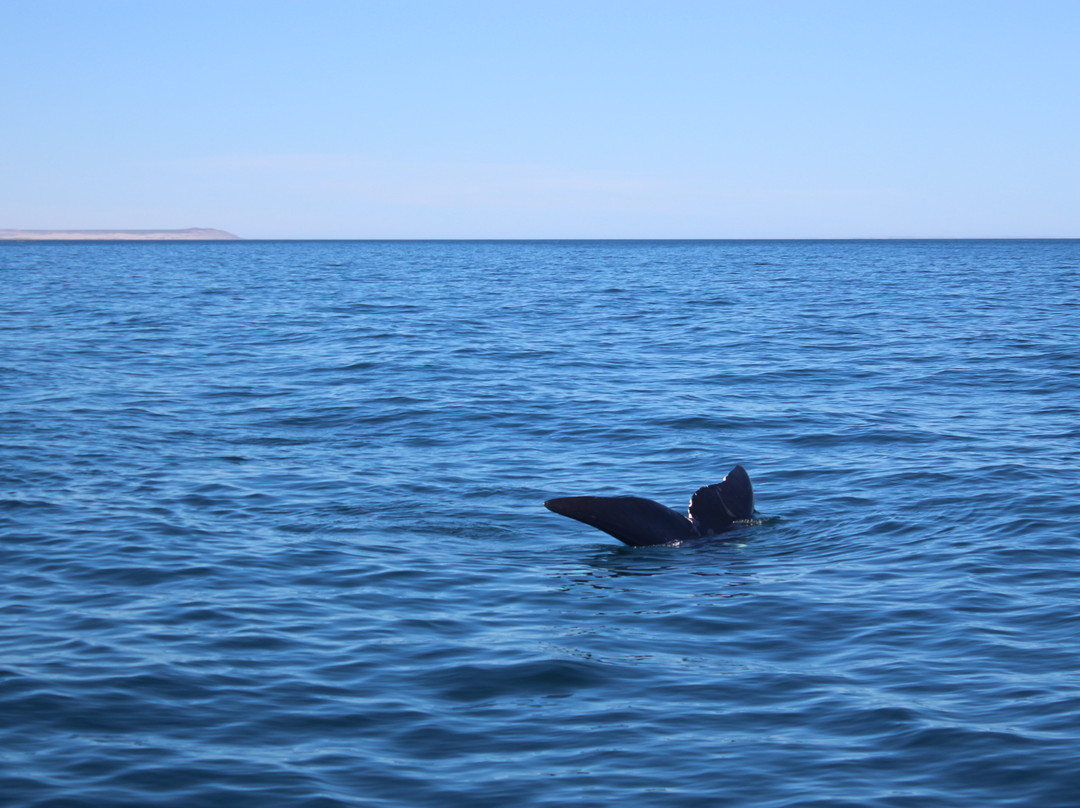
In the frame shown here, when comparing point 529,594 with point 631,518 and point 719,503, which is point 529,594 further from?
point 719,503

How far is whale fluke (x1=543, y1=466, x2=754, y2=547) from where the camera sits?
9.91 meters

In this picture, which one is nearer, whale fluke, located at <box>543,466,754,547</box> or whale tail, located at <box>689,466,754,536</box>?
whale fluke, located at <box>543,466,754,547</box>

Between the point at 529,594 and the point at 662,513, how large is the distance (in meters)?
1.86

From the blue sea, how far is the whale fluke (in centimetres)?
22

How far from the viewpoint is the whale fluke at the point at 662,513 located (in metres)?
9.91

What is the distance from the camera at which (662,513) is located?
10.6 m

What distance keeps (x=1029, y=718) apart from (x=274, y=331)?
31418mm

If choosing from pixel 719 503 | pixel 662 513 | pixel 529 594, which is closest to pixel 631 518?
pixel 662 513

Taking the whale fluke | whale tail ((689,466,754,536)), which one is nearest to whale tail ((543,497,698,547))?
the whale fluke

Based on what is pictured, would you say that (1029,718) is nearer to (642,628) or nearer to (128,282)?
(642,628)

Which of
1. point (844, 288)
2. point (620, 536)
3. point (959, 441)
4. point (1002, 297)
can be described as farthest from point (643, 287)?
point (620, 536)

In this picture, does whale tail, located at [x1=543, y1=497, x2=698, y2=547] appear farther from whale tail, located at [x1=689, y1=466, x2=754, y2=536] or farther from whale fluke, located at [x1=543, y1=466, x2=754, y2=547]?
whale tail, located at [x1=689, y1=466, x2=754, y2=536]

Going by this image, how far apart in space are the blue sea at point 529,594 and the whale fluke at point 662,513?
0.72 feet

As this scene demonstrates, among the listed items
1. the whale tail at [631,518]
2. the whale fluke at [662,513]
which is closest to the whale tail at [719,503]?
the whale fluke at [662,513]
